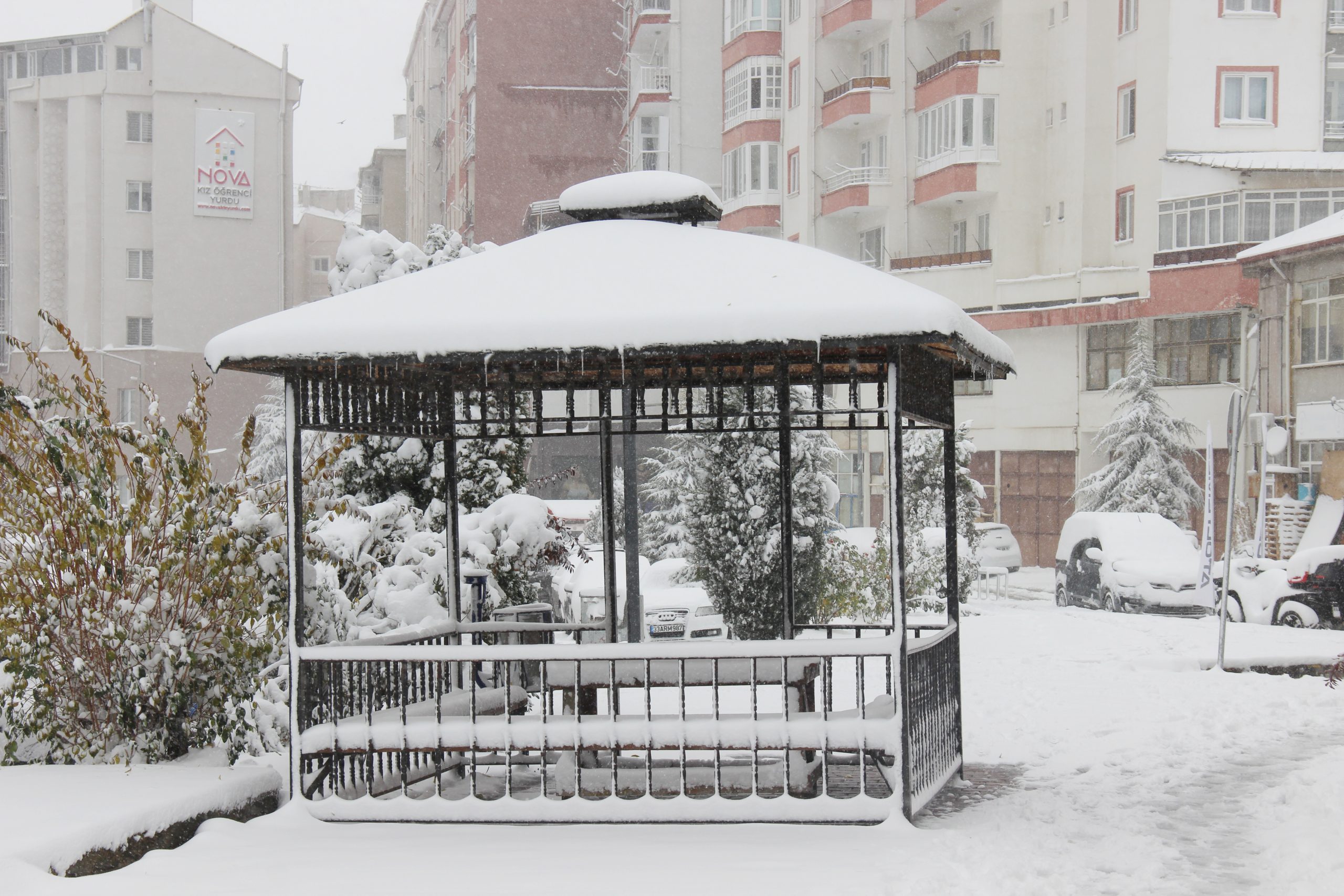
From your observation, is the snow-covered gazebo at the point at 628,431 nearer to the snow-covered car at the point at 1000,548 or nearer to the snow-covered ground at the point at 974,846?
the snow-covered ground at the point at 974,846

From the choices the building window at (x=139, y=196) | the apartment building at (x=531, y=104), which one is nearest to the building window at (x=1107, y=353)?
the apartment building at (x=531, y=104)

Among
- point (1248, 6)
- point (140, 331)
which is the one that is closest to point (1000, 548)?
point (1248, 6)

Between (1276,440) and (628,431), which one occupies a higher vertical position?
(628,431)

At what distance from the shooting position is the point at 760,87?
142 feet

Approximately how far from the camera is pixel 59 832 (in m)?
6.50

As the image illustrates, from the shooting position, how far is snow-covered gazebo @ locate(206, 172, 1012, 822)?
23.7 feet

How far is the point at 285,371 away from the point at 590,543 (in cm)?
2052

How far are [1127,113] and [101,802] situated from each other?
3418cm

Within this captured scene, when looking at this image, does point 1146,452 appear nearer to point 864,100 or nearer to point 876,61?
point 864,100

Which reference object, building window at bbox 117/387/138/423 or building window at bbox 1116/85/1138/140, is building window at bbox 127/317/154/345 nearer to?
building window at bbox 117/387/138/423

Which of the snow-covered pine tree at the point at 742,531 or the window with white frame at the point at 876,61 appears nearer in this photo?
the snow-covered pine tree at the point at 742,531

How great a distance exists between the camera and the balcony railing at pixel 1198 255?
32.8 metres

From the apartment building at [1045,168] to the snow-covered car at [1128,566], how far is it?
8.47m

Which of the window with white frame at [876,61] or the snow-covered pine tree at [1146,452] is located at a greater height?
the window with white frame at [876,61]
